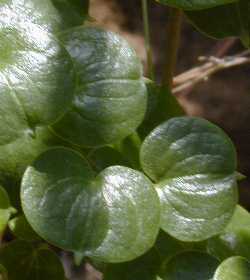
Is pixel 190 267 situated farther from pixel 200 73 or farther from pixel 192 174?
pixel 200 73

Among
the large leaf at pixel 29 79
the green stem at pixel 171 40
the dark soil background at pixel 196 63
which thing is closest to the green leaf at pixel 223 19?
the green stem at pixel 171 40

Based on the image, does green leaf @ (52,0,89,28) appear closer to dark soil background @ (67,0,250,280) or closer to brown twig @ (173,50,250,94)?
brown twig @ (173,50,250,94)

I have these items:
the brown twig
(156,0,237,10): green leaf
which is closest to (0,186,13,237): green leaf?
(156,0,237,10): green leaf

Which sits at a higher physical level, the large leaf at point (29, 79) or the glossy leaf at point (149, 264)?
the large leaf at point (29, 79)

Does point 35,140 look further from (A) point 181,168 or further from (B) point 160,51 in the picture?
(B) point 160,51

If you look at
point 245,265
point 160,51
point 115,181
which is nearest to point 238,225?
point 245,265

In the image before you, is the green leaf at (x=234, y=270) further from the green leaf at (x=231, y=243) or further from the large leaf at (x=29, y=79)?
the large leaf at (x=29, y=79)
